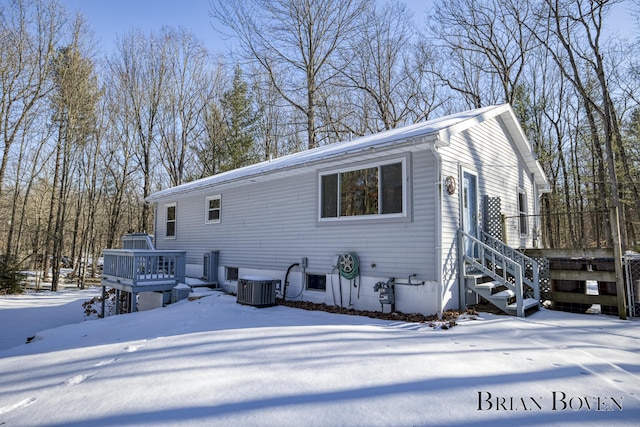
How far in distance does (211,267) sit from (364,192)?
5.74 m

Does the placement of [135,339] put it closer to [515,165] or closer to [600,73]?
[515,165]

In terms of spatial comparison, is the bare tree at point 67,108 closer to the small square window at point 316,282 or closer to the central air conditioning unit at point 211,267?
the central air conditioning unit at point 211,267

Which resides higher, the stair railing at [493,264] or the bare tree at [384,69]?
the bare tree at [384,69]

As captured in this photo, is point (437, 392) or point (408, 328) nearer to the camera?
point (437, 392)

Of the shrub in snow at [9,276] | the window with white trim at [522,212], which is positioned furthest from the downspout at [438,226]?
the shrub in snow at [9,276]

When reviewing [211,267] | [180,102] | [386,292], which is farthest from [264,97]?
[386,292]

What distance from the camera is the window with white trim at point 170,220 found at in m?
13.2

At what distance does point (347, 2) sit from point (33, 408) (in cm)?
1977

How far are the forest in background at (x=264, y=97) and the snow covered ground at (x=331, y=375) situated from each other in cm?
1301

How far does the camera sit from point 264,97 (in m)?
22.8

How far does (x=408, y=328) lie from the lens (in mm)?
5641

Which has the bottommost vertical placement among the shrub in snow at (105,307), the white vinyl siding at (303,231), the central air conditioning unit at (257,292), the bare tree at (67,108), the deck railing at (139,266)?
the shrub in snow at (105,307)

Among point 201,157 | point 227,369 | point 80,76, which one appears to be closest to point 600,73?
point 227,369

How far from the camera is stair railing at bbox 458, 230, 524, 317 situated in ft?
20.5
